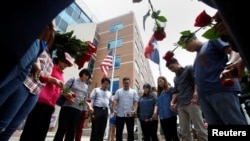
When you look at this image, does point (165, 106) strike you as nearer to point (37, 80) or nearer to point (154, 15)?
point (37, 80)

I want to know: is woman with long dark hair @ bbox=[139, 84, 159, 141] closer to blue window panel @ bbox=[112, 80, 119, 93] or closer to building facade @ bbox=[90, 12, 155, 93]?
building facade @ bbox=[90, 12, 155, 93]

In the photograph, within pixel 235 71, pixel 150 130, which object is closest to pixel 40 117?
pixel 235 71

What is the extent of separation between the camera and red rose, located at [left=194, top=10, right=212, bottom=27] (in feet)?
2.35

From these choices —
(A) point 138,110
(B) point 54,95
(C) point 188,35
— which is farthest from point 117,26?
(C) point 188,35

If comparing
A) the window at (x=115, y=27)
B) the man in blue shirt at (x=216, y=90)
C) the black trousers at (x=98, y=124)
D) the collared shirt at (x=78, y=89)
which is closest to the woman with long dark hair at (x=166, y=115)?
→ the black trousers at (x=98, y=124)

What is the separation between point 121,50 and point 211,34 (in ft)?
71.0

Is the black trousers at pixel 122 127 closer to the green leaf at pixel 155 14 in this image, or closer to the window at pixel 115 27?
the green leaf at pixel 155 14

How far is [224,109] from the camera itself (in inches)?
63.0

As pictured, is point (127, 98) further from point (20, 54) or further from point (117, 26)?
point (117, 26)

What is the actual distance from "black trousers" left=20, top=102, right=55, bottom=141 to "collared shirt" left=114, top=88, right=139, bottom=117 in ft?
6.34

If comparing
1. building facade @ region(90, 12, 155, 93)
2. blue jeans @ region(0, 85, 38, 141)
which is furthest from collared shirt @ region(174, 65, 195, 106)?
building facade @ region(90, 12, 155, 93)

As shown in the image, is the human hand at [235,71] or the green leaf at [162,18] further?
the green leaf at [162,18]

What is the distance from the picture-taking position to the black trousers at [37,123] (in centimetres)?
210

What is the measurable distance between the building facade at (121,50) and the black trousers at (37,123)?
16374mm
